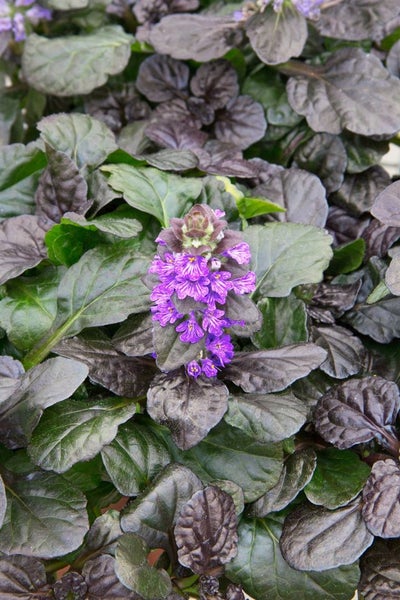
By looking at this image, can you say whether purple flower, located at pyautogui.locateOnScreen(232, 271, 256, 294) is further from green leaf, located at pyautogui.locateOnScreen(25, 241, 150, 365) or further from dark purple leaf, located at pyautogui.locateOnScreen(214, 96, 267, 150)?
dark purple leaf, located at pyautogui.locateOnScreen(214, 96, 267, 150)

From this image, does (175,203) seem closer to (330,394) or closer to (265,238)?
(265,238)

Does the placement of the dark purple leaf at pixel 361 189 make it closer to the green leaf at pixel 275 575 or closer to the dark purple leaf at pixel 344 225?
the dark purple leaf at pixel 344 225

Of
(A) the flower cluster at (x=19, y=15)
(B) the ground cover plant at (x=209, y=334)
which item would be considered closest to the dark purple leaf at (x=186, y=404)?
(B) the ground cover plant at (x=209, y=334)

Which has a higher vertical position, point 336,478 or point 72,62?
point 72,62

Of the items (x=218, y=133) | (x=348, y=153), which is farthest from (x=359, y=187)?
(x=218, y=133)

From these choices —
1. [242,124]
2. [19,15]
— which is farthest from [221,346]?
[19,15]

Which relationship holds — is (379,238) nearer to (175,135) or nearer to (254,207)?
(254,207)
